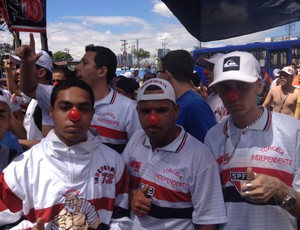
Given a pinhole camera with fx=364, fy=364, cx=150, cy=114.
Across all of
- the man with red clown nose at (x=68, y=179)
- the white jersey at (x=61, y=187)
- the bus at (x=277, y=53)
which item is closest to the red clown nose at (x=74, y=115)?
the man with red clown nose at (x=68, y=179)

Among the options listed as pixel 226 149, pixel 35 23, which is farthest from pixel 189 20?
pixel 35 23

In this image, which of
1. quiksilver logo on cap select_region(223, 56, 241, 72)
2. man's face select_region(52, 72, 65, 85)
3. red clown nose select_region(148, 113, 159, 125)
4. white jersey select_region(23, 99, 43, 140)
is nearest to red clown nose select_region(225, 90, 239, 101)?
quiksilver logo on cap select_region(223, 56, 241, 72)

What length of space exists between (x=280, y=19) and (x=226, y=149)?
1457 millimetres

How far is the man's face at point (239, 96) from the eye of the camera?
220cm

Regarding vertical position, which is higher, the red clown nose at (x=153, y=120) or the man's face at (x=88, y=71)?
the man's face at (x=88, y=71)

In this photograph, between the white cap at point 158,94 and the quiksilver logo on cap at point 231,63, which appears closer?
the quiksilver logo on cap at point 231,63

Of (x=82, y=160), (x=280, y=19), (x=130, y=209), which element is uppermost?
(x=280, y=19)

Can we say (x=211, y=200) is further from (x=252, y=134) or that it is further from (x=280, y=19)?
(x=280, y=19)

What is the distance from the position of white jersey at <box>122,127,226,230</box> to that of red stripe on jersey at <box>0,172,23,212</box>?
74cm

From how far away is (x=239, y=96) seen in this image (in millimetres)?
2209

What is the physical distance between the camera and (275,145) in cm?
212

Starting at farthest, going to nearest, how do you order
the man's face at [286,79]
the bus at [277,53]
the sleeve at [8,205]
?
1. the bus at [277,53]
2. the man's face at [286,79]
3. the sleeve at [8,205]

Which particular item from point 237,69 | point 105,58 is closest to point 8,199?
point 237,69

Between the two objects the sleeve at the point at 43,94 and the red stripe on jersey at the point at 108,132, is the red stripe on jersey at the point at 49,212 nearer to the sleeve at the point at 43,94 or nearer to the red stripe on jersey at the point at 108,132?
the red stripe on jersey at the point at 108,132
